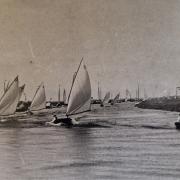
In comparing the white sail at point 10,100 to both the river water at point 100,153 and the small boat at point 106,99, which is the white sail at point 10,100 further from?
the small boat at point 106,99

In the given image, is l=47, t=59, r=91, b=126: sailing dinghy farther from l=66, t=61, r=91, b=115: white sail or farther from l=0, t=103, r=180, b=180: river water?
l=0, t=103, r=180, b=180: river water

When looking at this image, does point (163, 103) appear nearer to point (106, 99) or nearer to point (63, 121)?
point (106, 99)

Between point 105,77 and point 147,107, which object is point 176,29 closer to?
point 105,77

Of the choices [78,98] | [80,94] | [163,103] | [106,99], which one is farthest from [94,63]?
[78,98]

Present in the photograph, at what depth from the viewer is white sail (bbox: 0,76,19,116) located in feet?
8.40

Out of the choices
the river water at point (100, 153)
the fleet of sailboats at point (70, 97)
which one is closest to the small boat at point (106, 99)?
the fleet of sailboats at point (70, 97)

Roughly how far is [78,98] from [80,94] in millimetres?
140

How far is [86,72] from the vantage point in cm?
247

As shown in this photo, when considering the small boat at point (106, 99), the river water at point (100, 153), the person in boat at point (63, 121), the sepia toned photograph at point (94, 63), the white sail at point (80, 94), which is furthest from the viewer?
the person in boat at point (63, 121)

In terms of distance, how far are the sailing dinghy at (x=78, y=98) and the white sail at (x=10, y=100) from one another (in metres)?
0.30

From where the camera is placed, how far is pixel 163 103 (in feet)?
8.88

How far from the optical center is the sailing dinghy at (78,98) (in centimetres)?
252

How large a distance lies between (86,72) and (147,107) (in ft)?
1.79

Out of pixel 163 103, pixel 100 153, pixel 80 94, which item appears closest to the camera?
pixel 100 153
